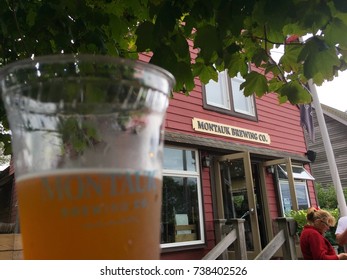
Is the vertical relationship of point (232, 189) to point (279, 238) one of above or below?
above

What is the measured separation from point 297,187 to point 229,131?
2888mm

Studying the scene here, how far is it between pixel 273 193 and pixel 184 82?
306 inches

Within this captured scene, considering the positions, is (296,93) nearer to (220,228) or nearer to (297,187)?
(220,228)

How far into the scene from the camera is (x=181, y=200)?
7164mm

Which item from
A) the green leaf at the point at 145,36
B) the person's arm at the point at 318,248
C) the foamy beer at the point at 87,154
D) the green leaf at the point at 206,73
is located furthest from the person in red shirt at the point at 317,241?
the foamy beer at the point at 87,154

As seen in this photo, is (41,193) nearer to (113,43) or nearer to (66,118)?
(66,118)

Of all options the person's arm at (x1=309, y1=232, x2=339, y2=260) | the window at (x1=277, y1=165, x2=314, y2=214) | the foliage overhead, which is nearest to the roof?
the window at (x1=277, y1=165, x2=314, y2=214)

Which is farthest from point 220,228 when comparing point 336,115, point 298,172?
point 336,115

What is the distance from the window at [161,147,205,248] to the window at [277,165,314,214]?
9.22 feet

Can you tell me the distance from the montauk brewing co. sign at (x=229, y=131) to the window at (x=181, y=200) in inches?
27.4

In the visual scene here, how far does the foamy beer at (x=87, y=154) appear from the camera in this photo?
53 cm

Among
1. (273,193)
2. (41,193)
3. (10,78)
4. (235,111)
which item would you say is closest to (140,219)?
(41,193)

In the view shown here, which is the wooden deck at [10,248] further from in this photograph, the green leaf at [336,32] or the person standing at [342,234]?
the person standing at [342,234]

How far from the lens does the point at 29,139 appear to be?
0.61 m
